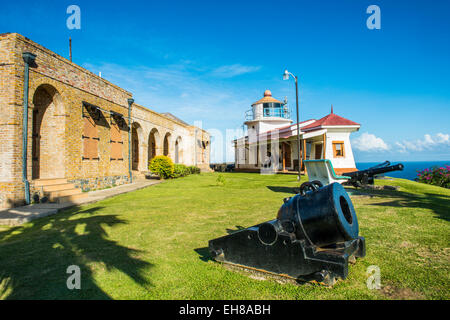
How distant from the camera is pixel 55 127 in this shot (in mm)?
10219

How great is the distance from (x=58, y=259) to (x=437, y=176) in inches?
888

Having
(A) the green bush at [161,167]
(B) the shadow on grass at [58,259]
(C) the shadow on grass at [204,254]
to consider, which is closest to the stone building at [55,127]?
(A) the green bush at [161,167]

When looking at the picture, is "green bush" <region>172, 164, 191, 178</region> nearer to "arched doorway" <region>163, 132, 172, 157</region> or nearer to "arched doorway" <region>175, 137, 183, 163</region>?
"arched doorway" <region>163, 132, 172, 157</region>

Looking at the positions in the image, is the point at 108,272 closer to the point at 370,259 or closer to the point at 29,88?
the point at 370,259

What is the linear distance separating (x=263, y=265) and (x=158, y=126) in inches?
766

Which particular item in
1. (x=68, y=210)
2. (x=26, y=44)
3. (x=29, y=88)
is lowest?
(x=68, y=210)

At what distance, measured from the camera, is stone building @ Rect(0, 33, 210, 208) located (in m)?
7.82

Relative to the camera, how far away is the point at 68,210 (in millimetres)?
7566

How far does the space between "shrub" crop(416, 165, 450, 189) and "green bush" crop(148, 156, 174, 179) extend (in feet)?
58.9

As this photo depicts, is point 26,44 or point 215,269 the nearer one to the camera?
point 215,269

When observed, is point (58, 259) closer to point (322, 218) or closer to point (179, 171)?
point (322, 218)

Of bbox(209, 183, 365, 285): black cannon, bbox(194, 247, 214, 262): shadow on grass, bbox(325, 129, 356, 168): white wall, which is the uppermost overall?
bbox(325, 129, 356, 168): white wall

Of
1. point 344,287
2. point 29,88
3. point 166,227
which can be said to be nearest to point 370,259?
point 344,287

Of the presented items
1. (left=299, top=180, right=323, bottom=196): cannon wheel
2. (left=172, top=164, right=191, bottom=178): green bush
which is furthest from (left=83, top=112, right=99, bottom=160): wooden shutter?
(left=299, top=180, right=323, bottom=196): cannon wheel
